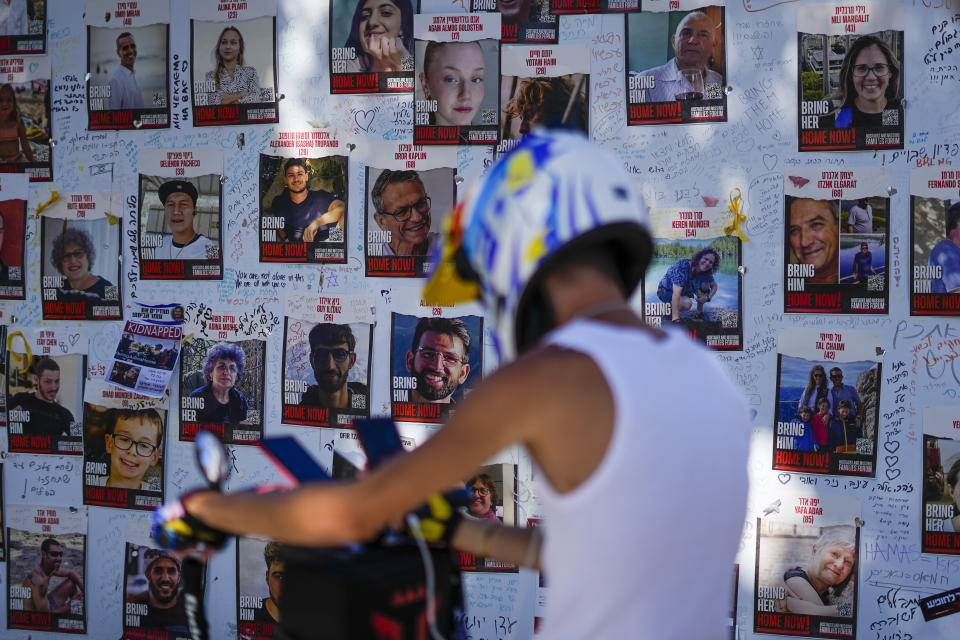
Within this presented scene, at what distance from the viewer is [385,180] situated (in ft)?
13.3

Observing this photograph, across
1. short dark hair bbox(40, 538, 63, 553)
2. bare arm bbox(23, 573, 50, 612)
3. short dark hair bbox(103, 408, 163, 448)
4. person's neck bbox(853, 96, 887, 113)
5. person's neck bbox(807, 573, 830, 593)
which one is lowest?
bare arm bbox(23, 573, 50, 612)

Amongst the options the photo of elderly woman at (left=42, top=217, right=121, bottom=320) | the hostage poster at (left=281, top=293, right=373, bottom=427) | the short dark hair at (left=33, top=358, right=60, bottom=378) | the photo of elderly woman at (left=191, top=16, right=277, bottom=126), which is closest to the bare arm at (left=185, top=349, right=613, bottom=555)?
the hostage poster at (left=281, top=293, right=373, bottom=427)

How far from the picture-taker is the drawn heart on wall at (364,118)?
406 centimetres

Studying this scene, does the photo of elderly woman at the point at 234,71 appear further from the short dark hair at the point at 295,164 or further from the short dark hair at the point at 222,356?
the short dark hair at the point at 222,356

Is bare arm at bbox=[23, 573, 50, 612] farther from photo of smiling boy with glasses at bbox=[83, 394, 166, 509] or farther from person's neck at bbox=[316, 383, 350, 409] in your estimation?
person's neck at bbox=[316, 383, 350, 409]

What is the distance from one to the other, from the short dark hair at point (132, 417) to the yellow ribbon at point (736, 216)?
9.60ft

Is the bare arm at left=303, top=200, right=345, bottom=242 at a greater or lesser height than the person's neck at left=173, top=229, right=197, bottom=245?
greater

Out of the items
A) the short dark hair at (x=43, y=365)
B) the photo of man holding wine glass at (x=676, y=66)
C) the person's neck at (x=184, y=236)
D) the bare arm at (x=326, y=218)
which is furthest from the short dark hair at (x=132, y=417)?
the photo of man holding wine glass at (x=676, y=66)

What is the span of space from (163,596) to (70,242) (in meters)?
1.87

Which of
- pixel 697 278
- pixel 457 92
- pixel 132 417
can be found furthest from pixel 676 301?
pixel 132 417

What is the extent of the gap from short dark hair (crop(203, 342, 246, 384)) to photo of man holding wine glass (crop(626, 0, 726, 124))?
221cm

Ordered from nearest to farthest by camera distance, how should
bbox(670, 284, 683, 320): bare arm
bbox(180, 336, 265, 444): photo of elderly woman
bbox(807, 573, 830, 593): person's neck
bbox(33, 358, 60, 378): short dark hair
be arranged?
bbox(807, 573, 830, 593): person's neck < bbox(670, 284, 683, 320): bare arm < bbox(180, 336, 265, 444): photo of elderly woman < bbox(33, 358, 60, 378): short dark hair

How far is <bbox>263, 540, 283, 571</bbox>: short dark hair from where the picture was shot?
164 inches

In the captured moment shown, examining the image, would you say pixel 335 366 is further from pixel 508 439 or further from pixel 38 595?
pixel 508 439
